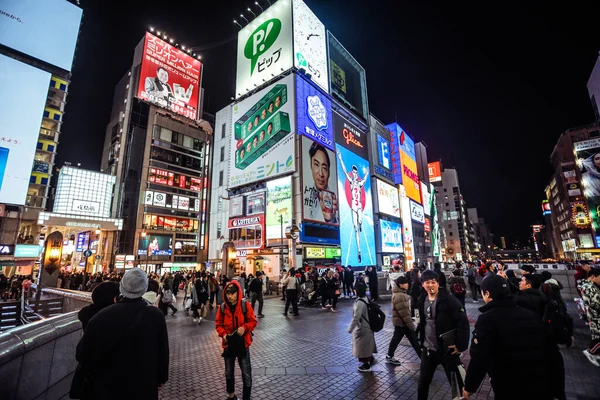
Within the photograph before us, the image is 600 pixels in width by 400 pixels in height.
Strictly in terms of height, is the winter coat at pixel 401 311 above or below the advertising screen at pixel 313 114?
below

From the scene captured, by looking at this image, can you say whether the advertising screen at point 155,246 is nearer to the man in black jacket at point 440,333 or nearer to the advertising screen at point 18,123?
the advertising screen at point 18,123

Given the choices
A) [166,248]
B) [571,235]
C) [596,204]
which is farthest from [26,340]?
[571,235]

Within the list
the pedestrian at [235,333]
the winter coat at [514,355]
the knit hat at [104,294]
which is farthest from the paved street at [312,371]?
the knit hat at [104,294]

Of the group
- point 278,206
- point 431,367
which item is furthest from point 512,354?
point 278,206

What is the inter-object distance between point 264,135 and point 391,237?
2684 centimetres

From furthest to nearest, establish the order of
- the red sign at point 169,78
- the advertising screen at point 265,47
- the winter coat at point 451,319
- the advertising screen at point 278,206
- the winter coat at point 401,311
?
the red sign at point 169,78, the advertising screen at point 265,47, the advertising screen at point 278,206, the winter coat at point 401,311, the winter coat at point 451,319

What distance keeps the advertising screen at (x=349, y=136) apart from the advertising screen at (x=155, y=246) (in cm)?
3733

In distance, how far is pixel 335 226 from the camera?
35656mm

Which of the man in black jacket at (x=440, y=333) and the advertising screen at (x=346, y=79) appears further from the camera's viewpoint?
the advertising screen at (x=346, y=79)

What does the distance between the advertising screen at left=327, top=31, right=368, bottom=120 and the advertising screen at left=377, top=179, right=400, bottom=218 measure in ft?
43.6

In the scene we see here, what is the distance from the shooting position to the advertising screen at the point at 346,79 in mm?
48250

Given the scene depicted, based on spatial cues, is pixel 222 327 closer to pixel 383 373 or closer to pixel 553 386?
pixel 383 373

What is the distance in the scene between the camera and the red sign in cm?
5562

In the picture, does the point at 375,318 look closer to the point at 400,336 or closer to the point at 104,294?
the point at 400,336
